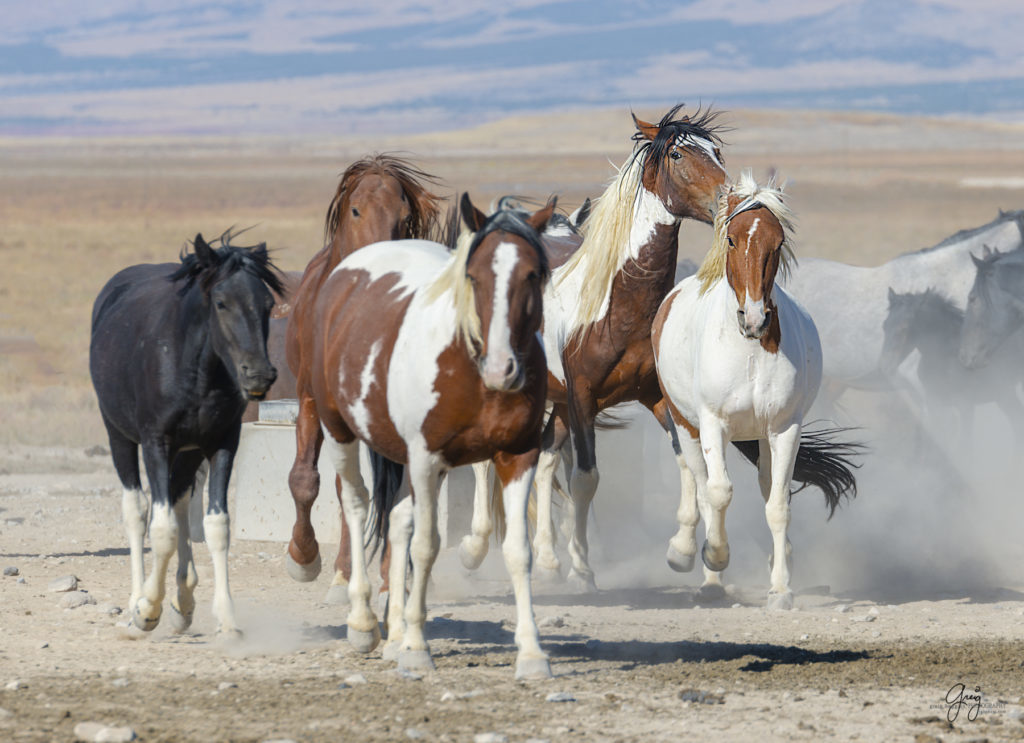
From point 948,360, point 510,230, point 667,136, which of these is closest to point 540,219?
point 510,230

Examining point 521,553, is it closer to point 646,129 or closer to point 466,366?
point 466,366

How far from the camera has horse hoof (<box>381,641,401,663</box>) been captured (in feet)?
21.2

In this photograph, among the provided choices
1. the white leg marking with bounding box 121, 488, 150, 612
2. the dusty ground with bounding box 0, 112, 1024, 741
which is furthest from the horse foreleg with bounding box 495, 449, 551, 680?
the white leg marking with bounding box 121, 488, 150, 612

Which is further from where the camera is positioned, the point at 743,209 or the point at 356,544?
the point at 743,209

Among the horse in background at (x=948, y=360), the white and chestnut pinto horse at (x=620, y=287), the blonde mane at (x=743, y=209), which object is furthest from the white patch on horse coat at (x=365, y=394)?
the horse in background at (x=948, y=360)

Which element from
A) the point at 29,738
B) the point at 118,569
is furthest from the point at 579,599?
the point at 29,738

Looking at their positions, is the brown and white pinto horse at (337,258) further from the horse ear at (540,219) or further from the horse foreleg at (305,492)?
the horse ear at (540,219)

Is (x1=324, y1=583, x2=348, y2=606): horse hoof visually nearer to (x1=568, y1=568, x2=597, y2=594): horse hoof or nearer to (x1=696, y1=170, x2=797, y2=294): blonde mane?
(x1=568, y1=568, x2=597, y2=594): horse hoof

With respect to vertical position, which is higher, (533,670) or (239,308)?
(239,308)

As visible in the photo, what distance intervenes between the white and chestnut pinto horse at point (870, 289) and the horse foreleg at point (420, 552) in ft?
27.2

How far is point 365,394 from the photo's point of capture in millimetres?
6453

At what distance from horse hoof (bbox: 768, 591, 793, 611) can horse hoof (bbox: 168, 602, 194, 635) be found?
296 centimetres

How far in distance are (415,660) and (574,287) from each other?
3076mm

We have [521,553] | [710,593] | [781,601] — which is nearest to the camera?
[521,553]
